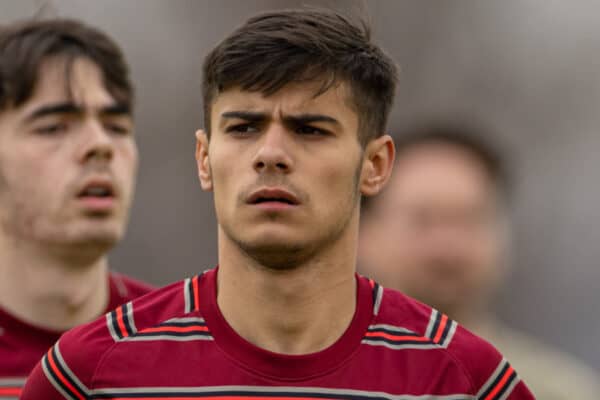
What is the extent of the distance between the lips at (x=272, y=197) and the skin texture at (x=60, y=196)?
5.50 feet

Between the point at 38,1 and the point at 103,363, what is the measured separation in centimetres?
353

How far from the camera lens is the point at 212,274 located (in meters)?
4.31

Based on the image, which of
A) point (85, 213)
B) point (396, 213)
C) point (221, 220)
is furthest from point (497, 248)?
point (221, 220)

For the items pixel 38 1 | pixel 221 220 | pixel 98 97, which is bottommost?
pixel 221 220

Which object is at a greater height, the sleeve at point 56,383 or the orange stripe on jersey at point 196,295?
the orange stripe on jersey at point 196,295

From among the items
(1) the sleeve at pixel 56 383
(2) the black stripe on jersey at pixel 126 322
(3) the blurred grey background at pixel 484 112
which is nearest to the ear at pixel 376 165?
(2) the black stripe on jersey at pixel 126 322

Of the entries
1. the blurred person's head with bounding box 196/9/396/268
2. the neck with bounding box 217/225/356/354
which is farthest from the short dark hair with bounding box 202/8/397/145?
the neck with bounding box 217/225/356/354

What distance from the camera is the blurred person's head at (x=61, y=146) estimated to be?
5492 mm

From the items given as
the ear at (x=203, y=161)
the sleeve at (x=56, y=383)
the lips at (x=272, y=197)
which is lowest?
the sleeve at (x=56, y=383)

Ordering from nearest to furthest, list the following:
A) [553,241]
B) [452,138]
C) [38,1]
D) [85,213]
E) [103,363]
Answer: [103,363] < [85,213] < [452,138] < [38,1] < [553,241]

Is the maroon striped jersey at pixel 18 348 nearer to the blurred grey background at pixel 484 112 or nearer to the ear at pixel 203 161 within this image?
the ear at pixel 203 161

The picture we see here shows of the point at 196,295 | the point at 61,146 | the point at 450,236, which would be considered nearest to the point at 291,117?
the point at 196,295

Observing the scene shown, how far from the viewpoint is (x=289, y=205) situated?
3.95 m

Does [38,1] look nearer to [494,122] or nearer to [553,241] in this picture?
[494,122]
